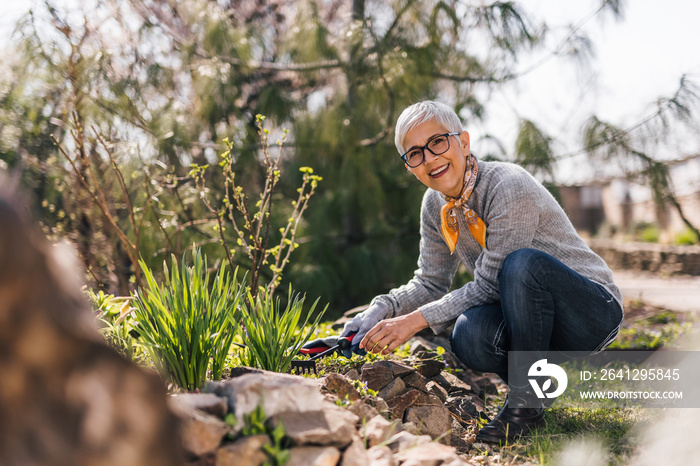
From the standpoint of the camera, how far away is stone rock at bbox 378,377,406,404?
174 centimetres

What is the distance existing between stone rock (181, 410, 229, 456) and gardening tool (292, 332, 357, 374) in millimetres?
697

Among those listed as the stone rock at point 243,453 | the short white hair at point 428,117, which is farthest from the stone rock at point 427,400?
the short white hair at point 428,117

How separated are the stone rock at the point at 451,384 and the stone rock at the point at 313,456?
107 centimetres

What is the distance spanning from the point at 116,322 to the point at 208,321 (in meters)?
0.43

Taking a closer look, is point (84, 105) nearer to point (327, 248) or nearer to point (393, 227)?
point (327, 248)

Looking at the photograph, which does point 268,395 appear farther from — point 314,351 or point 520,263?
point 520,263

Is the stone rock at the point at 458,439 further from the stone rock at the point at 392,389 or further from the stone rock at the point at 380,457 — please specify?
the stone rock at the point at 380,457

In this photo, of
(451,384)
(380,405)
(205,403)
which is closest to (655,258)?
(451,384)

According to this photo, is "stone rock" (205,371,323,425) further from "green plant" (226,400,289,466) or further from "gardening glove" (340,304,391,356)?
"gardening glove" (340,304,391,356)

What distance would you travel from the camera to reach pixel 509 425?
167 cm

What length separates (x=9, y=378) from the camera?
77cm

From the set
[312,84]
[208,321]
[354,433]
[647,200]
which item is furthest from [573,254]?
[647,200]

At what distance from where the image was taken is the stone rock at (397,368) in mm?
1837

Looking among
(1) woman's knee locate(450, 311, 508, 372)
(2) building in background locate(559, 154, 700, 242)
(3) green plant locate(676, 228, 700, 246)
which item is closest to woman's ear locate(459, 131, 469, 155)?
(1) woman's knee locate(450, 311, 508, 372)
